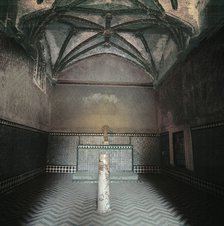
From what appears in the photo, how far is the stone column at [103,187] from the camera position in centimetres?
471

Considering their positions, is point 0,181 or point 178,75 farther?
point 178,75

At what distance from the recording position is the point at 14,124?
704cm

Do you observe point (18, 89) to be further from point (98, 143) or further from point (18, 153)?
point (98, 143)

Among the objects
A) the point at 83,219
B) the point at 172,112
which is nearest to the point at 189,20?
the point at 172,112

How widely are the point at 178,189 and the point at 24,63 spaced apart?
744 cm

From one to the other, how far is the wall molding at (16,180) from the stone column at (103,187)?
10.7 ft

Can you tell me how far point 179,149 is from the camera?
9000 millimetres

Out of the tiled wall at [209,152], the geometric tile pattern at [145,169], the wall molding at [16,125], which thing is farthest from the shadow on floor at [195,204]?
the wall molding at [16,125]

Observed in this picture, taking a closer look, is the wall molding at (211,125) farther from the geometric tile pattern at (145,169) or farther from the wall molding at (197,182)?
the geometric tile pattern at (145,169)

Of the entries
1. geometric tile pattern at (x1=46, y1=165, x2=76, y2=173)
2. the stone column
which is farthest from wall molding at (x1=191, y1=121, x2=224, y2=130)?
geometric tile pattern at (x1=46, y1=165, x2=76, y2=173)

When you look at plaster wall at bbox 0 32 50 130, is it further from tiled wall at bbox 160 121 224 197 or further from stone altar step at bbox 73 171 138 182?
tiled wall at bbox 160 121 224 197

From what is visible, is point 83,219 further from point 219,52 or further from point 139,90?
point 139,90

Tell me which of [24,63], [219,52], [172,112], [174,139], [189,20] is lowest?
[174,139]

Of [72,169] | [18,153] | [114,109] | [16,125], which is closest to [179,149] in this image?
[114,109]
